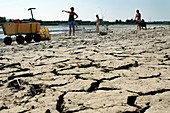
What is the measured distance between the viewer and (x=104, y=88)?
2.70m

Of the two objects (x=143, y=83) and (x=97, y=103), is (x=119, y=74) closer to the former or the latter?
(x=143, y=83)

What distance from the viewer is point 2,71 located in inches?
158

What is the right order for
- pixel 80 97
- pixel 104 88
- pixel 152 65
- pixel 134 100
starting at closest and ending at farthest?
pixel 134 100 < pixel 80 97 < pixel 104 88 < pixel 152 65

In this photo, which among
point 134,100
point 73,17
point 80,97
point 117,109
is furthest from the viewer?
point 73,17

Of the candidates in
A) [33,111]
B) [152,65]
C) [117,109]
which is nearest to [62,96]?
[33,111]

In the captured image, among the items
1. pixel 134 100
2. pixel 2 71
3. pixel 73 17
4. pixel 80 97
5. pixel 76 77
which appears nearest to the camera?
pixel 134 100

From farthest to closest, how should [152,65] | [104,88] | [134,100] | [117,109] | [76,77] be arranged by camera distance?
1. [152,65]
2. [76,77]
3. [104,88]
4. [134,100]
5. [117,109]

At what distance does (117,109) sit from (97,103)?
228 mm

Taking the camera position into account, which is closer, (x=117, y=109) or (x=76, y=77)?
(x=117, y=109)

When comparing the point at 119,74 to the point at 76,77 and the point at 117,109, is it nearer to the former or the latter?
the point at 76,77

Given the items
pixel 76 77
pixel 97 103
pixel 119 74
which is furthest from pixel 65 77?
pixel 97 103

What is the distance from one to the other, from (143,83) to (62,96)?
2.78 ft

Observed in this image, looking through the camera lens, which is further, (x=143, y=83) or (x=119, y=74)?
(x=119, y=74)

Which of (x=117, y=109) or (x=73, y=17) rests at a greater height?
(x=73, y=17)
